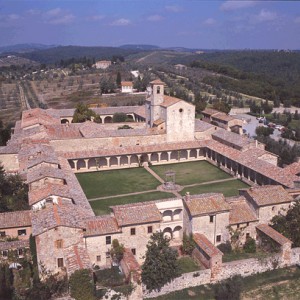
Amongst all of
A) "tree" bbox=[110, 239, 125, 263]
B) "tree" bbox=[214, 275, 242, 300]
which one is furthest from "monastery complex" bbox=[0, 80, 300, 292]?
"tree" bbox=[214, 275, 242, 300]

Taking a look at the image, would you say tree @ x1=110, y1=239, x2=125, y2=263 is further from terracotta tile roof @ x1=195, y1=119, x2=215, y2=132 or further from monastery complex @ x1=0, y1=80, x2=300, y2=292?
terracotta tile roof @ x1=195, y1=119, x2=215, y2=132

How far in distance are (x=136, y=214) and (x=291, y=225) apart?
1071 cm

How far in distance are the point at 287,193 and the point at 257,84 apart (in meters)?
88.2

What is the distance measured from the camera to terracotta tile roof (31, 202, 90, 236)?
21.7 meters

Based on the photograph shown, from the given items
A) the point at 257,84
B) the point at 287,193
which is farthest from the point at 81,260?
the point at 257,84

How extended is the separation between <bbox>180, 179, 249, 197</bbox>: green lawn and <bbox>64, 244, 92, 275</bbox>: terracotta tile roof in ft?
48.5

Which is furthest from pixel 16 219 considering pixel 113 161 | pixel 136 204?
pixel 113 161

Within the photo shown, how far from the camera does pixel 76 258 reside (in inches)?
837

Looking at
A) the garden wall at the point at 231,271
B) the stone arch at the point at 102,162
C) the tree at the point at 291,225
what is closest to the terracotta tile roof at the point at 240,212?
the tree at the point at 291,225

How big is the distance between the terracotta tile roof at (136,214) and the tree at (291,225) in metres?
8.69

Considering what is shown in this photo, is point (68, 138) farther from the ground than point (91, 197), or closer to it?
farther from the ground

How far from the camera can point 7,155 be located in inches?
1524

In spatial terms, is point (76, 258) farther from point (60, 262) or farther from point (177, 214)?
point (177, 214)

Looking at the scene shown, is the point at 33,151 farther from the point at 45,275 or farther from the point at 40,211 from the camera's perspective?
the point at 45,275
